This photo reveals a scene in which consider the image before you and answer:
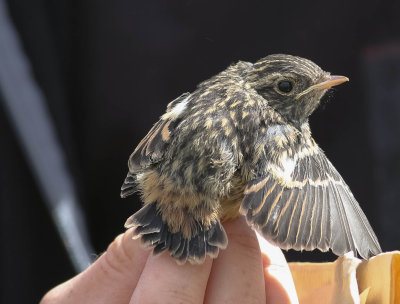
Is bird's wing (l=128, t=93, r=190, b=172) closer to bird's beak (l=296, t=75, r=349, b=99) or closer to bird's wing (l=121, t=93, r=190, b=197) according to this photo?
bird's wing (l=121, t=93, r=190, b=197)

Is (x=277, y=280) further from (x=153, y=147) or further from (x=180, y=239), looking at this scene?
(x=153, y=147)

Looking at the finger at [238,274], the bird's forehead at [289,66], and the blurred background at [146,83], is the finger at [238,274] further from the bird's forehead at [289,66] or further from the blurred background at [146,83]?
the blurred background at [146,83]

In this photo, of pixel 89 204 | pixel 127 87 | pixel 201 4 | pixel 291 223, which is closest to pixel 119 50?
pixel 127 87

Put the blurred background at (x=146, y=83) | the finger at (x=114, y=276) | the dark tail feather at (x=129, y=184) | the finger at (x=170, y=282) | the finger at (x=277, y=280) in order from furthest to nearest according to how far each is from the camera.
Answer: the blurred background at (x=146, y=83), the dark tail feather at (x=129, y=184), the finger at (x=114, y=276), the finger at (x=277, y=280), the finger at (x=170, y=282)

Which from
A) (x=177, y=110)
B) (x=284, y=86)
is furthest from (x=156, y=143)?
(x=284, y=86)

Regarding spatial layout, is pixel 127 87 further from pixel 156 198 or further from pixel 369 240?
pixel 369 240

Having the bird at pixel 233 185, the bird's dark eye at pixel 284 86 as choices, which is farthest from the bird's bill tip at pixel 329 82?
the bird at pixel 233 185
